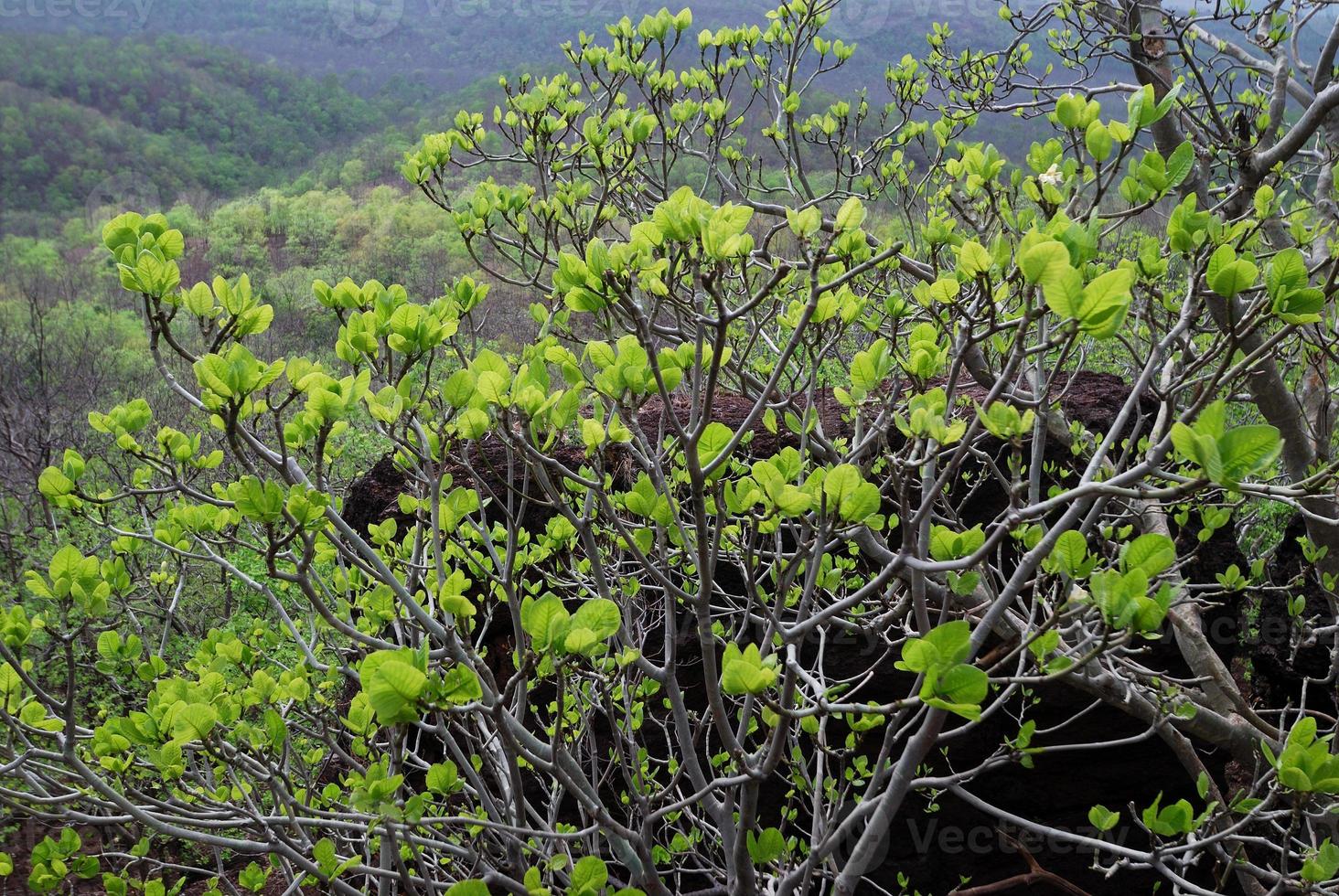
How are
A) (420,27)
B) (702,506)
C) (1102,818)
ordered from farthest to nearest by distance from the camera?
(420,27) < (1102,818) < (702,506)

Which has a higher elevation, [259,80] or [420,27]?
[420,27]

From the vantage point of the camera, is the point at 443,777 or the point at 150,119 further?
the point at 150,119

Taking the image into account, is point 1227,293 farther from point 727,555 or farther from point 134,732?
point 134,732

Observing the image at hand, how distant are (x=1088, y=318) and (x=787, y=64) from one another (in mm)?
3497

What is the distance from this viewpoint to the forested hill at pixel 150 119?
47344mm

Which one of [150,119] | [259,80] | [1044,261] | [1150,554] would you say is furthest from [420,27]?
[1150,554]

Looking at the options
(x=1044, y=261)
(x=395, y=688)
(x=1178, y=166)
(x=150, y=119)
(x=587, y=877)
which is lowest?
(x=587, y=877)

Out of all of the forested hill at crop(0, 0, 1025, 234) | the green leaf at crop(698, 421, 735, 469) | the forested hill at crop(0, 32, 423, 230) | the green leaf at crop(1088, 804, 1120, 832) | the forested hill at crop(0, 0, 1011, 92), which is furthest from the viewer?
the forested hill at crop(0, 0, 1011, 92)

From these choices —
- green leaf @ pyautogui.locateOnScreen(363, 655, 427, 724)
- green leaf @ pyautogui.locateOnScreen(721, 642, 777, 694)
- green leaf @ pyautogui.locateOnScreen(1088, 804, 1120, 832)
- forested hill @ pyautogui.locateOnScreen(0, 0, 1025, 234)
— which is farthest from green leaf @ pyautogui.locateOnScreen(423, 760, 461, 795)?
forested hill @ pyautogui.locateOnScreen(0, 0, 1025, 234)

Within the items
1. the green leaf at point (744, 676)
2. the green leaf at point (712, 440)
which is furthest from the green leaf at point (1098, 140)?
the green leaf at point (744, 676)

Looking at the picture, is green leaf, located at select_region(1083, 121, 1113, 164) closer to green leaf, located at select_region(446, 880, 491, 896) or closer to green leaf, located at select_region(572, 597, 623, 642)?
green leaf, located at select_region(572, 597, 623, 642)

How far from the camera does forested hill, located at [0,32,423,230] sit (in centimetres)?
4734

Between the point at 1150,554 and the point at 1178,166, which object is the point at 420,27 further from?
the point at 1150,554

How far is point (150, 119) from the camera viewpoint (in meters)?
54.3
